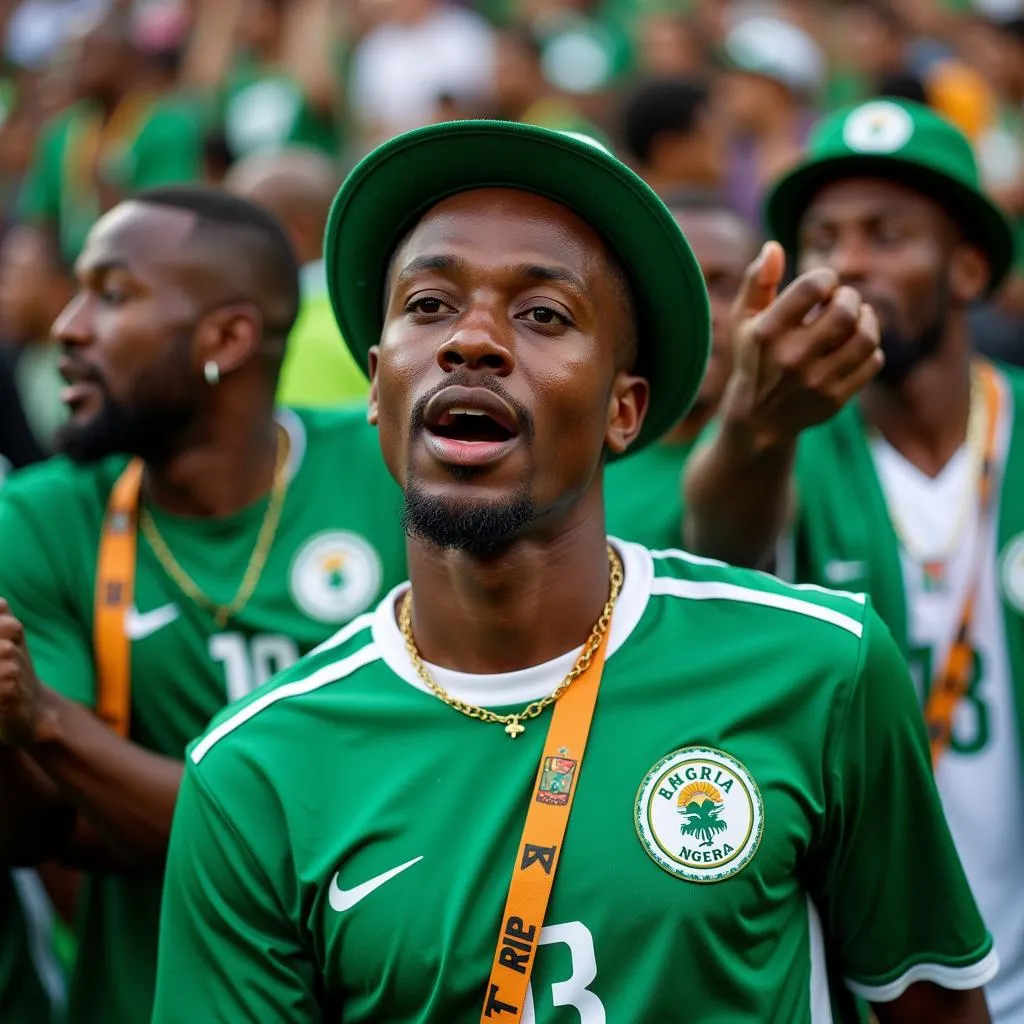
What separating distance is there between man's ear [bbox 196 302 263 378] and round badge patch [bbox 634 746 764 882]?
2205mm

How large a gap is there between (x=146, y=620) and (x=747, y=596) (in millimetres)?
1800

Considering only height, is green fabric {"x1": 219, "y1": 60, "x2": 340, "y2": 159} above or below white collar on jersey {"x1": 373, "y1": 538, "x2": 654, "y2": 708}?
above

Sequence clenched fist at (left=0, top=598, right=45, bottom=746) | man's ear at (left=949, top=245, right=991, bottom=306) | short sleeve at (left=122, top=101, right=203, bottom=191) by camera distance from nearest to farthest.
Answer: clenched fist at (left=0, top=598, right=45, bottom=746), man's ear at (left=949, top=245, right=991, bottom=306), short sleeve at (left=122, top=101, right=203, bottom=191)

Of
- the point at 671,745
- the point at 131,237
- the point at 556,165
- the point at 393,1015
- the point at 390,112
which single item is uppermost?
the point at 390,112

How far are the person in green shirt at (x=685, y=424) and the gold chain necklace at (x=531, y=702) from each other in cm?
130

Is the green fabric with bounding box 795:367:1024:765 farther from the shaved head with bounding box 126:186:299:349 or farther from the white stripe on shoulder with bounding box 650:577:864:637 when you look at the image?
the shaved head with bounding box 126:186:299:349

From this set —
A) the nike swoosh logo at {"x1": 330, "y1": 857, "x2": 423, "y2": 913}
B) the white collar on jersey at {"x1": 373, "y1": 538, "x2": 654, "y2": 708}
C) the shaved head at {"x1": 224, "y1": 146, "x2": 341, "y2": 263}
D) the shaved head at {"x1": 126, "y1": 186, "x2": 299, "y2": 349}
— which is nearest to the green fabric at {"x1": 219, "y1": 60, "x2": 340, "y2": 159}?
the shaved head at {"x1": 224, "y1": 146, "x2": 341, "y2": 263}

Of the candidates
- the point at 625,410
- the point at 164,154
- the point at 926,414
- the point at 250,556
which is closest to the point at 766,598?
the point at 625,410

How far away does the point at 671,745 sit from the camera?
2.78 meters

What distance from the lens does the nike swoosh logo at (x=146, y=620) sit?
409 cm

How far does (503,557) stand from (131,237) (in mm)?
2010

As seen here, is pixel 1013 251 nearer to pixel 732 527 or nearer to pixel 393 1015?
pixel 732 527

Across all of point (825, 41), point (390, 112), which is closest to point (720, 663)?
point (390, 112)

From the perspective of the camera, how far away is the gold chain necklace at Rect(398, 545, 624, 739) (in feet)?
9.37
